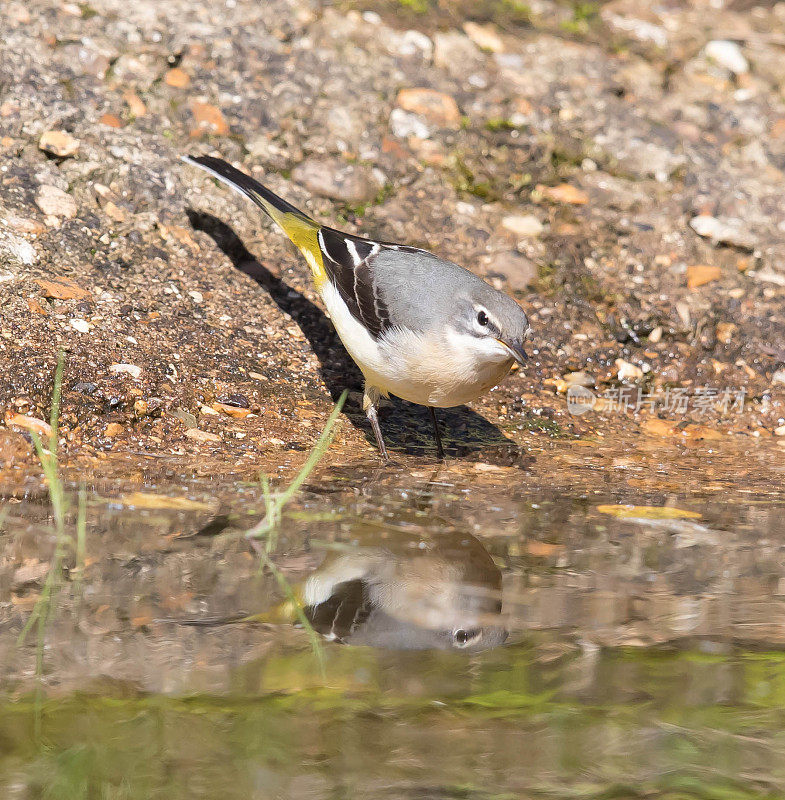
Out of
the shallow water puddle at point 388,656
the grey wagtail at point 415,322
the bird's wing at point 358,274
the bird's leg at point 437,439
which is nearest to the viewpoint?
the shallow water puddle at point 388,656

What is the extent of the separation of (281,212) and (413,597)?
11.5 feet

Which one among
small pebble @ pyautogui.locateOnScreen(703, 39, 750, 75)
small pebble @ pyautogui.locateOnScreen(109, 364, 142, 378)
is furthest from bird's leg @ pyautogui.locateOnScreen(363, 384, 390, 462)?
small pebble @ pyautogui.locateOnScreen(703, 39, 750, 75)

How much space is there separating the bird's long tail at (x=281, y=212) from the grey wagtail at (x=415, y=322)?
4 cm

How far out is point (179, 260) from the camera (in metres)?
5.99

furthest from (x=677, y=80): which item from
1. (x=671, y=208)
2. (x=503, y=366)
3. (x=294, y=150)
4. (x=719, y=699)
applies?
(x=719, y=699)

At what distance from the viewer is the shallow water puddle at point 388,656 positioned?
211 centimetres

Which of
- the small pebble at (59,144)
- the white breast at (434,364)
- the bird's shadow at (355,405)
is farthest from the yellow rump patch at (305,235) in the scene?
the small pebble at (59,144)

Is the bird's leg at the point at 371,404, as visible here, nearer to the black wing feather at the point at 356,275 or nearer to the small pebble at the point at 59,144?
the black wing feather at the point at 356,275

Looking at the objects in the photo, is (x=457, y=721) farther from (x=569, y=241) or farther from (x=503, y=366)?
(x=569, y=241)

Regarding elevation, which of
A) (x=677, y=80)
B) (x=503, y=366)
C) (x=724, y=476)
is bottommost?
(x=724, y=476)

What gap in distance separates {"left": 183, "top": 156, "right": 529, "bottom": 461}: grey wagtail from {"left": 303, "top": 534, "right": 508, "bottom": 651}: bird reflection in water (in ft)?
4.36

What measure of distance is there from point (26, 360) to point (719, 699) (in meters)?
3.74

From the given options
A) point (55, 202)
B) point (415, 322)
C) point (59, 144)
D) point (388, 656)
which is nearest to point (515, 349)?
point (415, 322)

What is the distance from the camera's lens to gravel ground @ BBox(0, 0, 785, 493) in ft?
16.8
